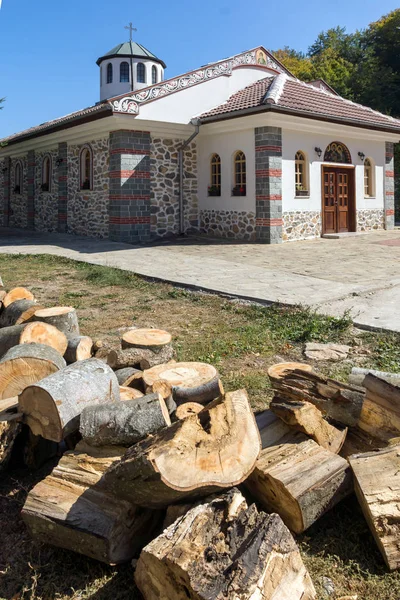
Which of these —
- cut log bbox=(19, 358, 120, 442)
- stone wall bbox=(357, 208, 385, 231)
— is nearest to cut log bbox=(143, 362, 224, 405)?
cut log bbox=(19, 358, 120, 442)

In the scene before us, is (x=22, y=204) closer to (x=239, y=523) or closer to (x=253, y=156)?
(x=253, y=156)

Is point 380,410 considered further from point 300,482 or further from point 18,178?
point 18,178

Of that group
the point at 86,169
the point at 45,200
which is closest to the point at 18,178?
the point at 45,200

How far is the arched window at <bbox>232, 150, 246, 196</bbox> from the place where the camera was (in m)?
16.6

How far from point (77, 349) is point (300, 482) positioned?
8.43 feet

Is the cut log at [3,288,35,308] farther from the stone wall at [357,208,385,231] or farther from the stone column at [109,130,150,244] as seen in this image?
the stone wall at [357,208,385,231]

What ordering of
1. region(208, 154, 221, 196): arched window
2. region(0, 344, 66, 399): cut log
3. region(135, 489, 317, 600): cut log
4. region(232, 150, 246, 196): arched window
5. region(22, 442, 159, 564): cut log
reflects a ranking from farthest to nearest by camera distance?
region(208, 154, 221, 196): arched window < region(232, 150, 246, 196): arched window < region(0, 344, 66, 399): cut log < region(22, 442, 159, 564): cut log < region(135, 489, 317, 600): cut log

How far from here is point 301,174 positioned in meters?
17.0

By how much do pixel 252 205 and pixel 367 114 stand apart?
6.12 metres

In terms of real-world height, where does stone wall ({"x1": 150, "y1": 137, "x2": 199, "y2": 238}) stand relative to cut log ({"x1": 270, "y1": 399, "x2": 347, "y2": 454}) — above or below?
above

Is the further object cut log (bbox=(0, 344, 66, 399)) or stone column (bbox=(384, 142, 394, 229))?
stone column (bbox=(384, 142, 394, 229))

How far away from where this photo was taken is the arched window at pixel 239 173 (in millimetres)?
16594

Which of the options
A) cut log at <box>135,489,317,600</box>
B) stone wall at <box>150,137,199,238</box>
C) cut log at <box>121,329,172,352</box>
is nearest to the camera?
cut log at <box>135,489,317,600</box>

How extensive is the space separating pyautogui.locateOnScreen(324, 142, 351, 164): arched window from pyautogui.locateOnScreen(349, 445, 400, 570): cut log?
1581cm
